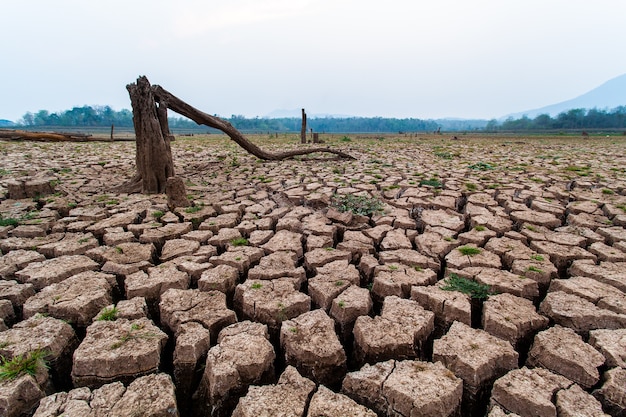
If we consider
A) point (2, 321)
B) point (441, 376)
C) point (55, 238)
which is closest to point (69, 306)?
point (2, 321)

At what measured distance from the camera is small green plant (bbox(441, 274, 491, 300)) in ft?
7.32

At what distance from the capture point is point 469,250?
9.30ft

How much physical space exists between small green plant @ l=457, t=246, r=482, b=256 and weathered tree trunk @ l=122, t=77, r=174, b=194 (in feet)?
13.3

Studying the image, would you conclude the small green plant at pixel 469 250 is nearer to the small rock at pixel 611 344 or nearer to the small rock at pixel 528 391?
the small rock at pixel 611 344

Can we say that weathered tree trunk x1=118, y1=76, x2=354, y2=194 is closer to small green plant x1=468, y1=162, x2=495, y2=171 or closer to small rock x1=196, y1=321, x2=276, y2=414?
small rock x1=196, y1=321, x2=276, y2=414

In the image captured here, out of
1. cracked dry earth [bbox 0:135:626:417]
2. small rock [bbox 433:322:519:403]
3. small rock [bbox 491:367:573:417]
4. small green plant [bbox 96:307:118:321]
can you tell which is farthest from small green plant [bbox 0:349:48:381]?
small rock [bbox 491:367:573:417]

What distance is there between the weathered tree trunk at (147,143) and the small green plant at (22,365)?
3.32 meters

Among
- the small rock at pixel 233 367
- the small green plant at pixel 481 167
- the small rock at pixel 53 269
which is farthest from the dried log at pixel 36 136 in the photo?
the small rock at pixel 233 367

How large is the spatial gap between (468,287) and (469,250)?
0.63 metres

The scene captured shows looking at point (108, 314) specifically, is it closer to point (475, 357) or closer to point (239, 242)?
point (239, 242)

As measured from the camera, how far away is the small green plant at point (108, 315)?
6.30 feet

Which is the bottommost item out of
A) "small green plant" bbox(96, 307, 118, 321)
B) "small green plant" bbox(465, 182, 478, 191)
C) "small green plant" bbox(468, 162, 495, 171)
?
"small green plant" bbox(96, 307, 118, 321)

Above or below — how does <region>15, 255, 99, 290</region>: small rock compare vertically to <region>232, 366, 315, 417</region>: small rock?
above

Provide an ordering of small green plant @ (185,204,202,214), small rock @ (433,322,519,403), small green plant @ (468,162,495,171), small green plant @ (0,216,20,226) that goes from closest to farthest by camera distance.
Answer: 1. small rock @ (433,322,519,403)
2. small green plant @ (0,216,20,226)
3. small green plant @ (185,204,202,214)
4. small green plant @ (468,162,495,171)
